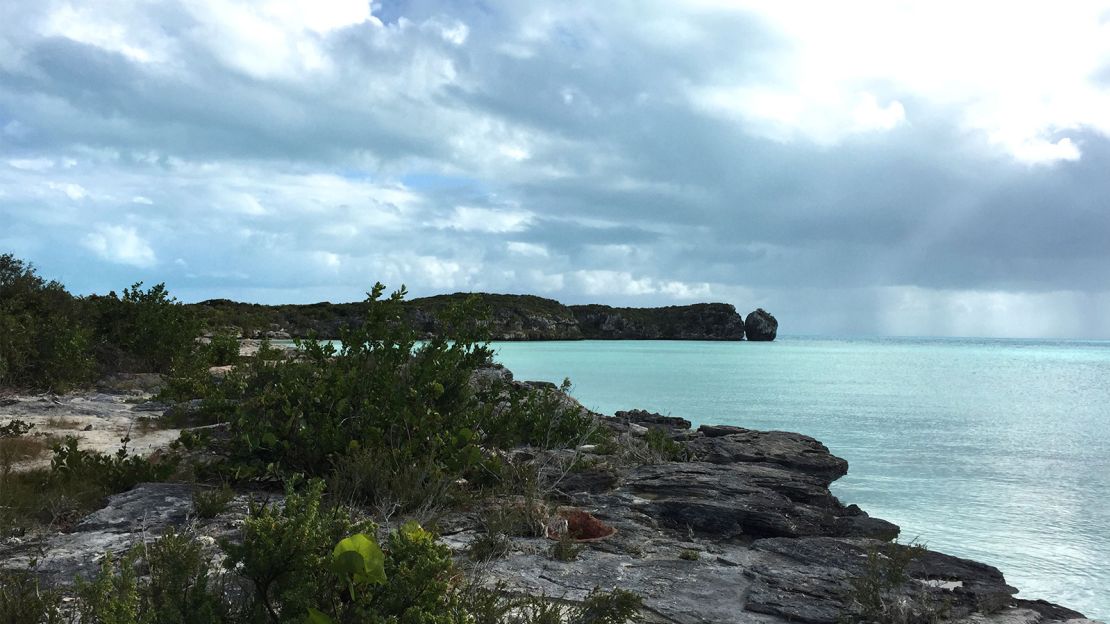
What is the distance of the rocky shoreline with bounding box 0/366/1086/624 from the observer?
5.89 meters

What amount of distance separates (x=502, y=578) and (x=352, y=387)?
3540mm

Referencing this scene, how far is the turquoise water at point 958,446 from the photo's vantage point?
13375 millimetres

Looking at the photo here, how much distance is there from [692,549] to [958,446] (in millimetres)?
22709

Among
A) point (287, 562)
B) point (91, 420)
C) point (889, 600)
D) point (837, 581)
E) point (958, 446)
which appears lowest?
point (958, 446)

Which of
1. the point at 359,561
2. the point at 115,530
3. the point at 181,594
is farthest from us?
the point at 115,530

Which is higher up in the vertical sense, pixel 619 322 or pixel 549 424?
pixel 619 322

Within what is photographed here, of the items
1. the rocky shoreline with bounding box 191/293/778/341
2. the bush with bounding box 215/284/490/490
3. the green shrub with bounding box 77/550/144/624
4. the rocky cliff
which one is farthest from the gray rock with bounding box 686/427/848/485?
the rocky cliff

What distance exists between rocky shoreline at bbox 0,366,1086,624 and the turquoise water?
13.7ft

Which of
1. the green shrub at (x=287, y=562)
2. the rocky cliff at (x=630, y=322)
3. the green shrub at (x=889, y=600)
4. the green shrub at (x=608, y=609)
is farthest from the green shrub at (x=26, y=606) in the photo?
the rocky cliff at (x=630, y=322)

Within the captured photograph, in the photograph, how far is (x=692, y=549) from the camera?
24.6 feet

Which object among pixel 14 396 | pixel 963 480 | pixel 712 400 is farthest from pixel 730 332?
pixel 14 396

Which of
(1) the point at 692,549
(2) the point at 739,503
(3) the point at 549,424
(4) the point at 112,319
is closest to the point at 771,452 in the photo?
(3) the point at 549,424

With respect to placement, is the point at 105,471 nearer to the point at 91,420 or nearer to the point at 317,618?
the point at 91,420

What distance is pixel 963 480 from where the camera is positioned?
20.1 metres
